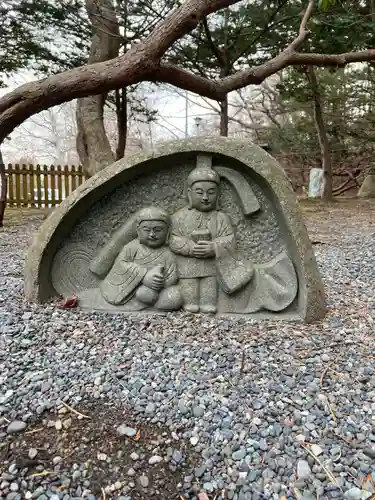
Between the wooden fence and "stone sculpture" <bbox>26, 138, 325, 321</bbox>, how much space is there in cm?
756

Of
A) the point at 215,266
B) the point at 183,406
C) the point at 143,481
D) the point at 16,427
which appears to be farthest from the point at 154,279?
the point at 143,481

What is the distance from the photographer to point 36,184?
1017 cm

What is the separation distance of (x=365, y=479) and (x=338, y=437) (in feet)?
0.66

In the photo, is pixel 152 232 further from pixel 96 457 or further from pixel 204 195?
pixel 96 457

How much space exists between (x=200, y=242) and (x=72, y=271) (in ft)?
2.94

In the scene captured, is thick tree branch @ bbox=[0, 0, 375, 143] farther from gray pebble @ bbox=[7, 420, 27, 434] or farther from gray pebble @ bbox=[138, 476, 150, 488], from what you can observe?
gray pebble @ bbox=[138, 476, 150, 488]

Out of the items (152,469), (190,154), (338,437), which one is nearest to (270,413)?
(338,437)

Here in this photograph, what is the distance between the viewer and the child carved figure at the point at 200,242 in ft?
8.75

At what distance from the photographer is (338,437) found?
166 cm

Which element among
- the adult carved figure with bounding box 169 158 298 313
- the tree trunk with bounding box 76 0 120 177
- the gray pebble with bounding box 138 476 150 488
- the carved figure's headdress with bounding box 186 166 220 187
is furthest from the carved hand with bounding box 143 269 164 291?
the tree trunk with bounding box 76 0 120 177

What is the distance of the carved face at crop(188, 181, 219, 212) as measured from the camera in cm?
262

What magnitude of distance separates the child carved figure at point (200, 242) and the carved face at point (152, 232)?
73 millimetres

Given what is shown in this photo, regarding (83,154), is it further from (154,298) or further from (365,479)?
(365,479)

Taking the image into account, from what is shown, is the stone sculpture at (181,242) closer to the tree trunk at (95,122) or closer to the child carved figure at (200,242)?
the child carved figure at (200,242)
